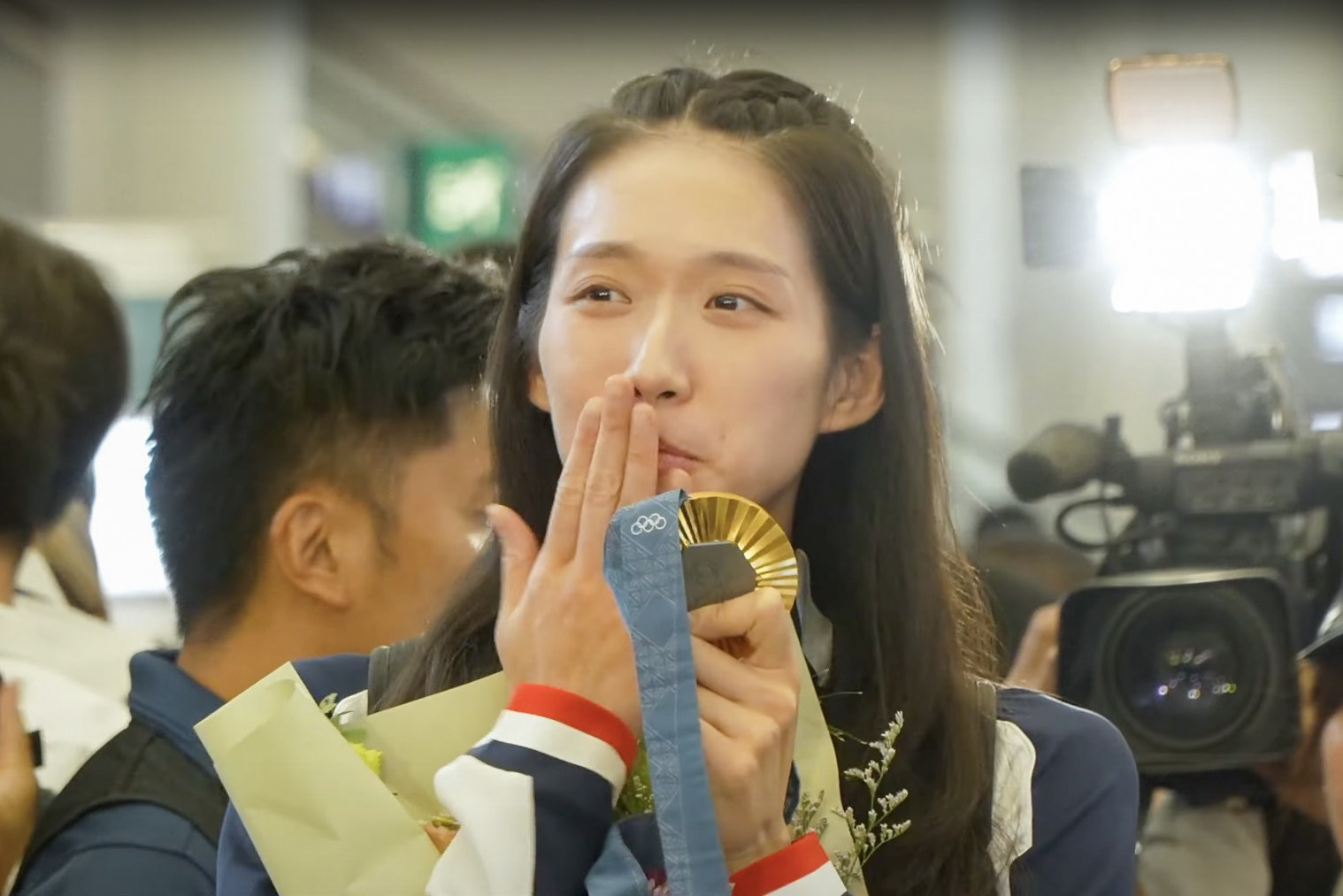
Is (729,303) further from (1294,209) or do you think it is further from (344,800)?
(1294,209)

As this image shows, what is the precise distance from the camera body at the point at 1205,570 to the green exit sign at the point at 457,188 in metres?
3.63

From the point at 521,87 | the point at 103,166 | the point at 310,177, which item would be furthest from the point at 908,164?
the point at 103,166

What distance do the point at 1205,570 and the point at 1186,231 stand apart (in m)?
0.31

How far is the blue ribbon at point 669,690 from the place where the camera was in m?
0.79

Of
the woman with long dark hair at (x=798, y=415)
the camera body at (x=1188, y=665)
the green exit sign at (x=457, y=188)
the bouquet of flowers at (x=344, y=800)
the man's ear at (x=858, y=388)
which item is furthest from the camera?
the green exit sign at (x=457, y=188)

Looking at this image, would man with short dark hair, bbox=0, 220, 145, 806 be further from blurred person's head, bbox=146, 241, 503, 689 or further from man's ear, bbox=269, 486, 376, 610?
man's ear, bbox=269, 486, 376, 610

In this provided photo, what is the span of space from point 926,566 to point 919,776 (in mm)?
150

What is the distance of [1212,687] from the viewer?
4.67 feet

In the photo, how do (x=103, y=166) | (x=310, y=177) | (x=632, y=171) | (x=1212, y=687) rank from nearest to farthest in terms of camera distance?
(x=632, y=171) → (x=1212, y=687) → (x=103, y=166) → (x=310, y=177)

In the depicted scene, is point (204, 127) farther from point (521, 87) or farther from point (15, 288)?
point (15, 288)

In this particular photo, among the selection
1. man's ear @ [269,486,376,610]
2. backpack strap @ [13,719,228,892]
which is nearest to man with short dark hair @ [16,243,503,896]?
man's ear @ [269,486,376,610]

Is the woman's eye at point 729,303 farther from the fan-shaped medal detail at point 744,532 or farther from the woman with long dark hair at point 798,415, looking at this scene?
the fan-shaped medal detail at point 744,532

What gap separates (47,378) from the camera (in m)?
1.54

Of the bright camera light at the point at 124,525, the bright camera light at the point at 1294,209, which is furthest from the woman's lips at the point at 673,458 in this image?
the bright camera light at the point at 124,525
